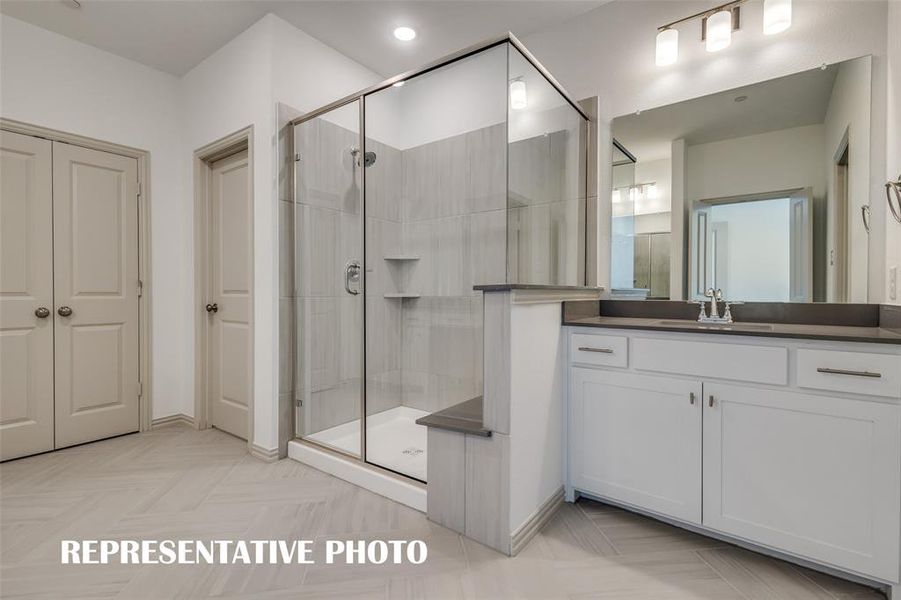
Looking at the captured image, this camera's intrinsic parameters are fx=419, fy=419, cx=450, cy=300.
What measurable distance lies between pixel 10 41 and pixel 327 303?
246 centimetres

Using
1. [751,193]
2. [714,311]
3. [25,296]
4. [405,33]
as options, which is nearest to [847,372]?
[714,311]

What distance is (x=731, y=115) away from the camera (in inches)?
82.4

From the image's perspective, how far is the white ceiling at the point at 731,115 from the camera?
75.6 inches

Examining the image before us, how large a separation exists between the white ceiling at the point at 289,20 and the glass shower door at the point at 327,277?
2.11ft

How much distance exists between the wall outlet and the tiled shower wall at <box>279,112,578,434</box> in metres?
1.39

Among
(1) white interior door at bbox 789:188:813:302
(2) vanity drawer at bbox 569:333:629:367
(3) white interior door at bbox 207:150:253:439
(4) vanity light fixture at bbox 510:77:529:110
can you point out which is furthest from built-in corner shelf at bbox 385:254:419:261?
(1) white interior door at bbox 789:188:813:302

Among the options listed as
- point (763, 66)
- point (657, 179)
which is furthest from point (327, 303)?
point (763, 66)

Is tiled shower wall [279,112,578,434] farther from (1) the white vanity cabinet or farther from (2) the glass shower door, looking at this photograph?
(1) the white vanity cabinet

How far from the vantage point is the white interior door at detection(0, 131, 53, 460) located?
2539 millimetres

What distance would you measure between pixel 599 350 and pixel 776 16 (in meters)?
1.71

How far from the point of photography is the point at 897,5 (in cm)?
165

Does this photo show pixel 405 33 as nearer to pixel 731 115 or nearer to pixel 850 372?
pixel 731 115

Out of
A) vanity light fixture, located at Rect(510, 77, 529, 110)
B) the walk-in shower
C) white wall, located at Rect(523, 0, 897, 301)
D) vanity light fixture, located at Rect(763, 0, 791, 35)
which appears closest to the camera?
white wall, located at Rect(523, 0, 897, 301)

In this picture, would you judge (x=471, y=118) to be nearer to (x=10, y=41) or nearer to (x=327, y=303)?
(x=327, y=303)
